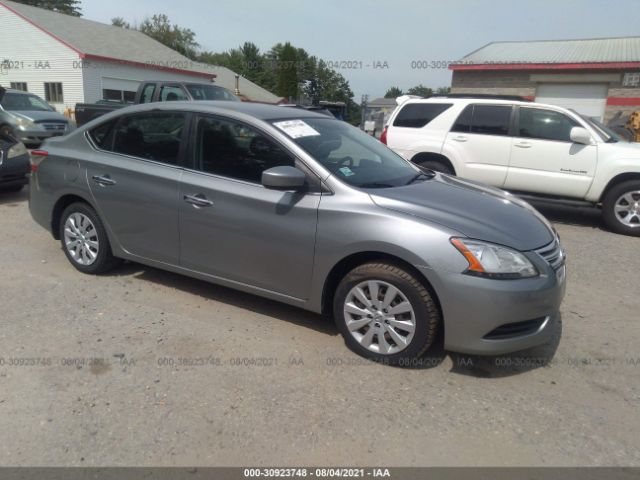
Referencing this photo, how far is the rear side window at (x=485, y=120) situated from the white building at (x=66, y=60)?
25264 mm

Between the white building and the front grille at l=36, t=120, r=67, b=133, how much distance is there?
14.3 m

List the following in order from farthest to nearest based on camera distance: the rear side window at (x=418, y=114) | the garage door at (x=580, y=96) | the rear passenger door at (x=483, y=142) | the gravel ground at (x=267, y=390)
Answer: the garage door at (x=580, y=96)
the rear side window at (x=418, y=114)
the rear passenger door at (x=483, y=142)
the gravel ground at (x=267, y=390)

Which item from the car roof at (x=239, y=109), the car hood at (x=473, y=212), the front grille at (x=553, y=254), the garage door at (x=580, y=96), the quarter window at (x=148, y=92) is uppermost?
the garage door at (x=580, y=96)

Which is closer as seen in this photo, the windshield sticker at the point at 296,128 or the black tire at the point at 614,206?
the windshield sticker at the point at 296,128

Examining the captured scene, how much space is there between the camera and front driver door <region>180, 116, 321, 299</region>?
3615 millimetres

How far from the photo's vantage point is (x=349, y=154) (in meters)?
4.07

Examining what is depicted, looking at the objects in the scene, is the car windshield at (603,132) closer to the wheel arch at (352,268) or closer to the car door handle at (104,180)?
the wheel arch at (352,268)

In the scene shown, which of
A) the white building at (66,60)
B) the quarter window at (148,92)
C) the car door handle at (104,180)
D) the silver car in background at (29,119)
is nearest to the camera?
the car door handle at (104,180)

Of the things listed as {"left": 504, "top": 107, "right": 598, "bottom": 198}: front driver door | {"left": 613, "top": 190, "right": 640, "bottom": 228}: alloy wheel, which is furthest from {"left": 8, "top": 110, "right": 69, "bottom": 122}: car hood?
{"left": 613, "top": 190, "right": 640, "bottom": 228}: alloy wheel

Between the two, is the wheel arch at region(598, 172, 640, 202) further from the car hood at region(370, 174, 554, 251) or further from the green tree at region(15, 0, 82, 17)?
the green tree at region(15, 0, 82, 17)

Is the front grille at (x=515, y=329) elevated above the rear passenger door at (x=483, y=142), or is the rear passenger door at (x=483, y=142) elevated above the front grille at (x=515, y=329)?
the rear passenger door at (x=483, y=142)

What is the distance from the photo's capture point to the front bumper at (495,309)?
3.09 metres

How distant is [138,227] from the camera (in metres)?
4.36

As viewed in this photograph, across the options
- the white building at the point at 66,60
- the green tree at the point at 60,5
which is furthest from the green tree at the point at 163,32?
the white building at the point at 66,60
